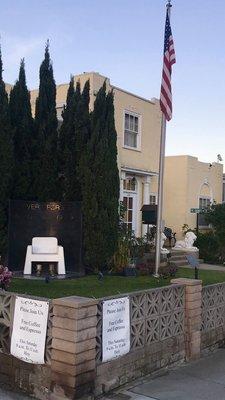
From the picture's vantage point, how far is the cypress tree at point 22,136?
1302 cm

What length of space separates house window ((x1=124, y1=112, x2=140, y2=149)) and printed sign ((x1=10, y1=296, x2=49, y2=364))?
13.4 meters

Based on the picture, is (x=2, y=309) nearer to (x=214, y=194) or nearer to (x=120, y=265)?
(x=120, y=265)

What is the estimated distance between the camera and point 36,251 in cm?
1255

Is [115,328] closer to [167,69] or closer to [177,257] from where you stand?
[167,69]

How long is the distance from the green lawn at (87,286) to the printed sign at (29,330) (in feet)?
10.6

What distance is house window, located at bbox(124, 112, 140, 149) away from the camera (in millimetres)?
18891

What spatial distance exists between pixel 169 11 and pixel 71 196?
5.44 metres

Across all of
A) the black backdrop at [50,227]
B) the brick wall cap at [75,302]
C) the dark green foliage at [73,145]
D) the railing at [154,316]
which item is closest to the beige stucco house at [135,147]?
the dark green foliage at [73,145]

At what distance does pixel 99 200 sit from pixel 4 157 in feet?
8.99

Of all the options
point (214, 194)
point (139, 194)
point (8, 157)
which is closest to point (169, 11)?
point (8, 157)

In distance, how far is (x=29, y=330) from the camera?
5844 mm

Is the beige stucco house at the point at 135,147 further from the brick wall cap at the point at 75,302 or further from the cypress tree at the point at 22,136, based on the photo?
the brick wall cap at the point at 75,302

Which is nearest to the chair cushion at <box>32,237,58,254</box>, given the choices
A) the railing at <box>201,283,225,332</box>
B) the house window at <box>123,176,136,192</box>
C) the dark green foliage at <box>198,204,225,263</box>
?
→ the railing at <box>201,283,225,332</box>

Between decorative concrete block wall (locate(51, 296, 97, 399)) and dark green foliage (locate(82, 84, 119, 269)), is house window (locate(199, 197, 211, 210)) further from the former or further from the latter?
decorative concrete block wall (locate(51, 296, 97, 399))
